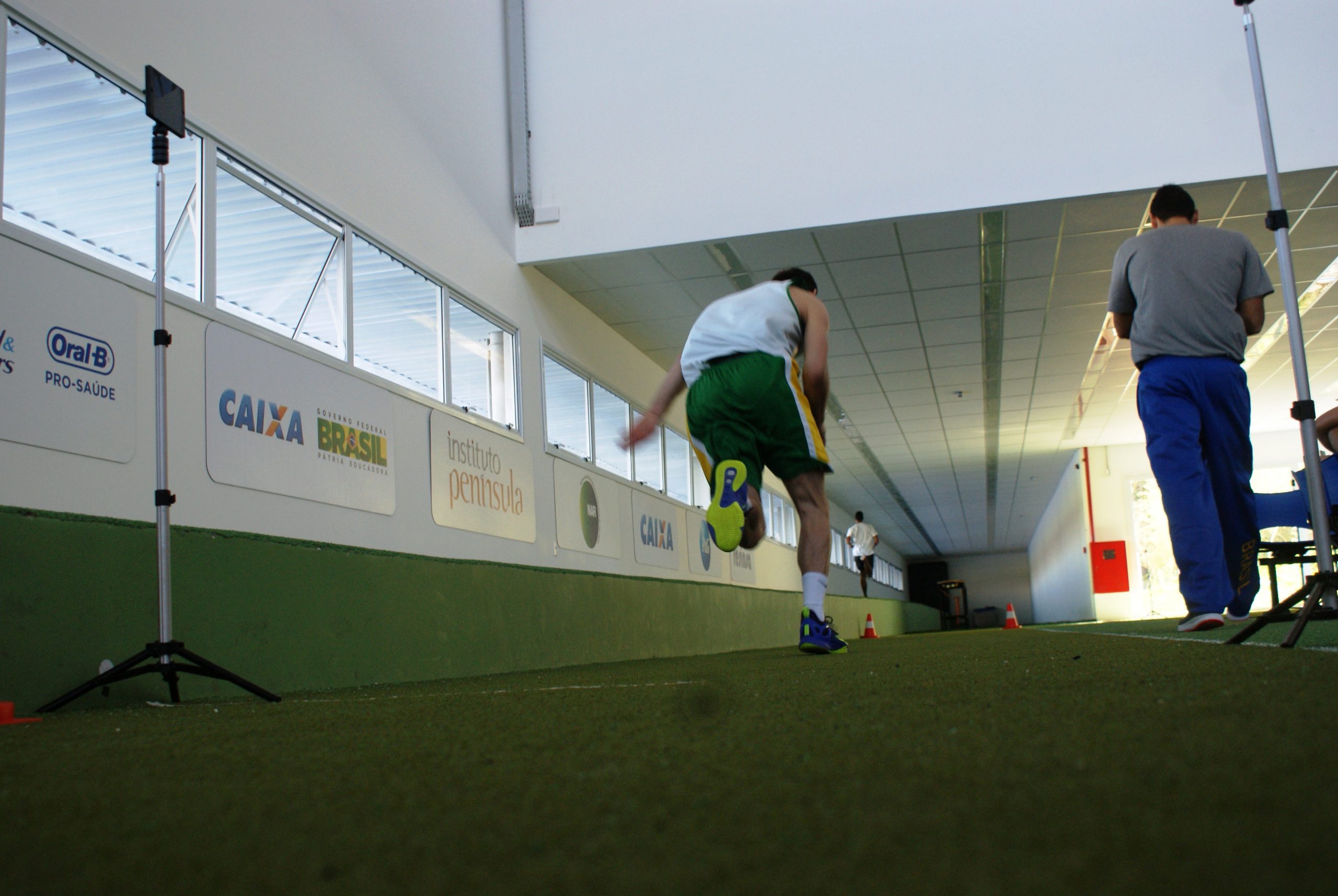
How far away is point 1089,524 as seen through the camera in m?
16.7

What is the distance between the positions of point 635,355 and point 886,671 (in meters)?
7.79

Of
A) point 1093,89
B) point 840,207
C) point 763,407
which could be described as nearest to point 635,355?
point 840,207

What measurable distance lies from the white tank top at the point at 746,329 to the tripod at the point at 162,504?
1456mm

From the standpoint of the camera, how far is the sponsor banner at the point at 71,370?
2.93 meters

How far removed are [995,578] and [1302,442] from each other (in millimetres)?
36771

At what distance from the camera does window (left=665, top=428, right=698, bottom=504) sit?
400 inches

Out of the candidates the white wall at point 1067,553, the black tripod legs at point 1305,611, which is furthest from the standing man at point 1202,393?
the white wall at point 1067,553

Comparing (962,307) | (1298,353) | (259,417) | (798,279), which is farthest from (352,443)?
(962,307)

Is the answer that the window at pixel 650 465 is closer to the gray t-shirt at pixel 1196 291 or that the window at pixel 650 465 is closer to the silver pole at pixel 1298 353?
the gray t-shirt at pixel 1196 291

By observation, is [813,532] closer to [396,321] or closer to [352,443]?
[352,443]

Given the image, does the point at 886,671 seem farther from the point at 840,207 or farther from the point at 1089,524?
the point at 1089,524

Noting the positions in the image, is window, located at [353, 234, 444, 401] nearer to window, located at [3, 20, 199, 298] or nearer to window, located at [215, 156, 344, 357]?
window, located at [215, 156, 344, 357]

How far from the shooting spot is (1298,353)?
7.20ft

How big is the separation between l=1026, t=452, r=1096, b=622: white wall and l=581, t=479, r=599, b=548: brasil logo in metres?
11.7
